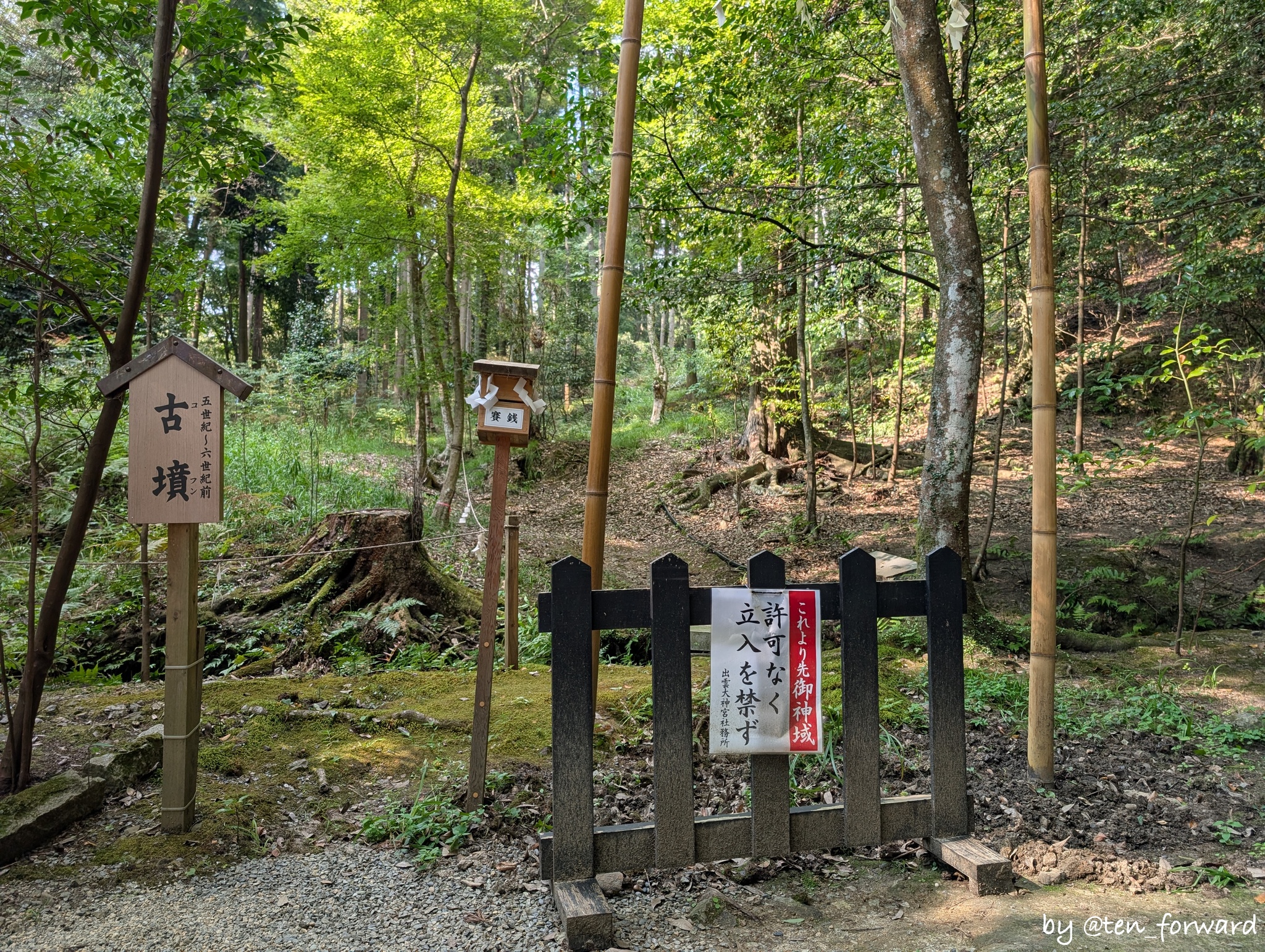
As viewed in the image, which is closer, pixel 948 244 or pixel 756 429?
pixel 948 244

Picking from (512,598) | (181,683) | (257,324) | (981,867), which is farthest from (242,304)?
(981,867)

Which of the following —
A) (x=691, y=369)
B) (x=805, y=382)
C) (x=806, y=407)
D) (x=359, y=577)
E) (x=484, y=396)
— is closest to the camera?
(x=484, y=396)

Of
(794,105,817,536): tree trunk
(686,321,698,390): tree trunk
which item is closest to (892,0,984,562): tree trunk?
(794,105,817,536): tree trunk

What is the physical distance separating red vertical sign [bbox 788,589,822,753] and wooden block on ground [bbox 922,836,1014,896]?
0.67m

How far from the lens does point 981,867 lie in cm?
277

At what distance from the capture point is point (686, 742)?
2.77 metres

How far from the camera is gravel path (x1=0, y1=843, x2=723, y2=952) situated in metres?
2.55

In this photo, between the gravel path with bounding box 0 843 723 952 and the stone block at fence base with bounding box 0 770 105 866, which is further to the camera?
the stone block at fence base with bounding box 0 770 105 866

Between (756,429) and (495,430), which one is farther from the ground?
(756,429)

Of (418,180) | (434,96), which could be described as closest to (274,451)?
(418,180)

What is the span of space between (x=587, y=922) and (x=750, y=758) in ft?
2.69

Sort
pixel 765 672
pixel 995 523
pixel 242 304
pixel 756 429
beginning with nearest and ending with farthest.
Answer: pixel 765 672, pixel 995 523, pixel 756 429, pixel 242 304

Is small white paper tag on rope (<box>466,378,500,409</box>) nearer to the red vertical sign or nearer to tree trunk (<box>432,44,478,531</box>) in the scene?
the red vertical sign

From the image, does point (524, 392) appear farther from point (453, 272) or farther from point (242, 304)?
point (242, 304)
